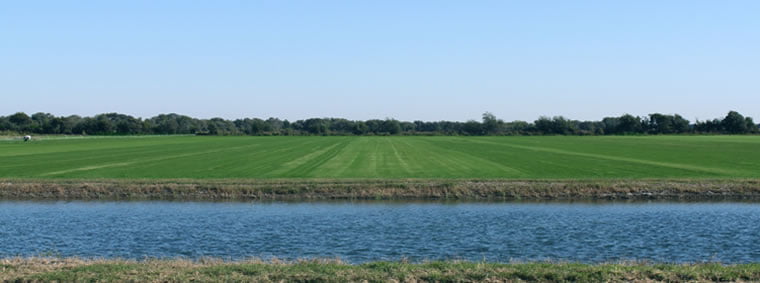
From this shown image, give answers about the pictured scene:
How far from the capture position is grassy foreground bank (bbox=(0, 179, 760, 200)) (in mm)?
40250

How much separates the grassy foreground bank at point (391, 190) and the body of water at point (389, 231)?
280 cm

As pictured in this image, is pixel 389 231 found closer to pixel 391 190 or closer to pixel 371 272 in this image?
pixel 371 272

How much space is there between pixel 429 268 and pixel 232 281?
15.6 ft

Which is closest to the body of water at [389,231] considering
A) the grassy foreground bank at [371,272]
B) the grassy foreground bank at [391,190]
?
the grassy foreground bank at [391,190]

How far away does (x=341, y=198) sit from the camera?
40.0 metres

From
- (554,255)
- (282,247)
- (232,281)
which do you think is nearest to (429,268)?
(232,281)

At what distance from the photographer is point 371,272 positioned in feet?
56.3

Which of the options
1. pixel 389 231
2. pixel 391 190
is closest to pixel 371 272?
pixel 389 231

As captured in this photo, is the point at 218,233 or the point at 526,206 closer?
the point at 218,233

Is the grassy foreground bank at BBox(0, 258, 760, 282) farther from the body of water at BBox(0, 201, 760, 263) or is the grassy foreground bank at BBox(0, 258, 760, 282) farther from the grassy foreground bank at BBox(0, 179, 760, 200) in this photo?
the grassy foreground bank at BBox(0, 179, 760, 200)

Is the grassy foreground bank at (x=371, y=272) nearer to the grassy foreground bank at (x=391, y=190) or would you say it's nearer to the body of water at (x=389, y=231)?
the body of water at (x=389, y=231)

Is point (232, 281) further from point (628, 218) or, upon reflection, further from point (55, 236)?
point (628, 218)

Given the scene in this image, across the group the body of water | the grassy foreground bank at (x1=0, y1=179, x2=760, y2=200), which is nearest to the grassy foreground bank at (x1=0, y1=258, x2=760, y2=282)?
the body of water

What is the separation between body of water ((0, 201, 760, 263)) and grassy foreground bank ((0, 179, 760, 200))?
280cm
